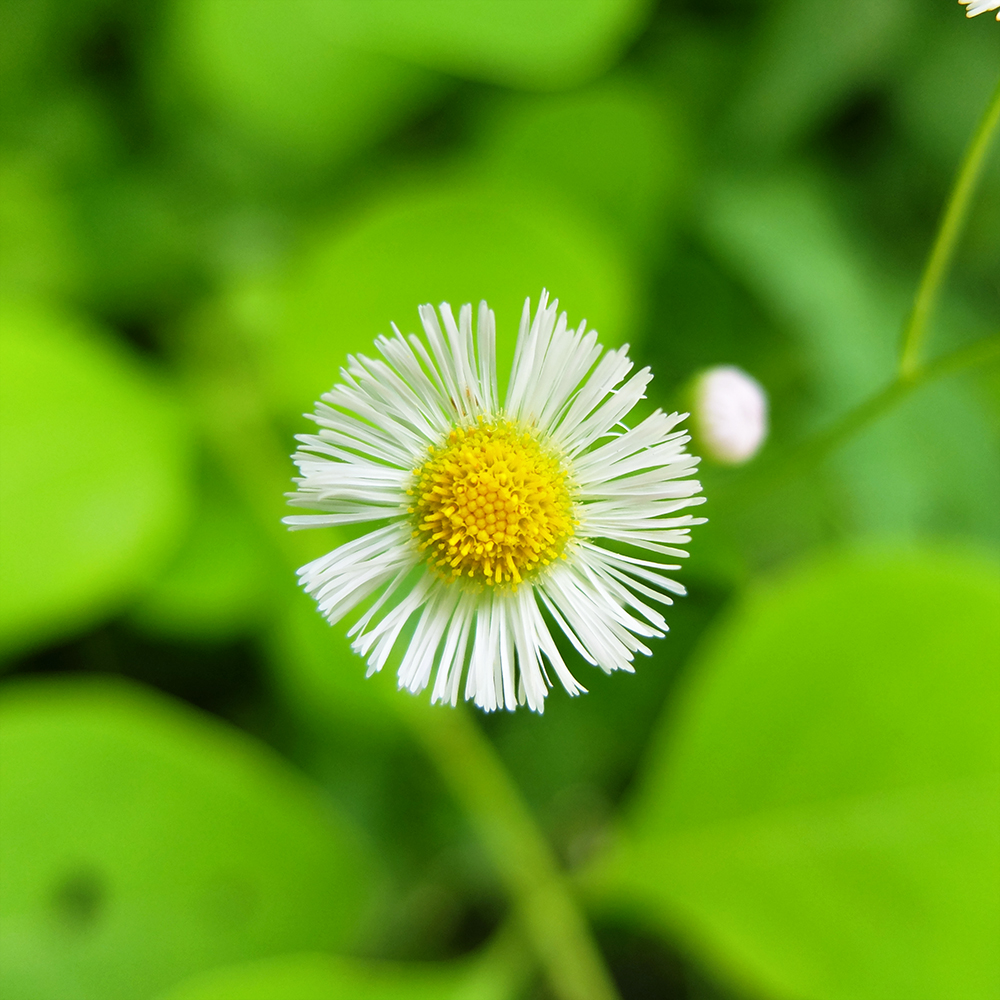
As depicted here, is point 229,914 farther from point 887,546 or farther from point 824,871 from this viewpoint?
point 887,546

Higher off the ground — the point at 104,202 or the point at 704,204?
the point at 104,202

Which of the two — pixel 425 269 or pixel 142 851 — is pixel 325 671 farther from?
pixel 425 269

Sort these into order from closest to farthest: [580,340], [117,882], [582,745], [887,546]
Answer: [580,340], [117,882], [887,546], [582,745]

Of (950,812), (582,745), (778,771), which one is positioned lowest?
(950,812)

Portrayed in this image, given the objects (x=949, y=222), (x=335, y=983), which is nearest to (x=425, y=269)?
(x=949, y=222)

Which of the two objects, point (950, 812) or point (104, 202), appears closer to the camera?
point (950, 812)

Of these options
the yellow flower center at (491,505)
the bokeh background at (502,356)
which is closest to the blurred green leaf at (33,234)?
the bokeh background at (502,356)

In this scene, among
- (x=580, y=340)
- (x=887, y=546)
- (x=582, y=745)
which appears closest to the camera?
(x=580, y=340)

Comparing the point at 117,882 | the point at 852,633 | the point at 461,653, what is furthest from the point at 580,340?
the point at 117,882
